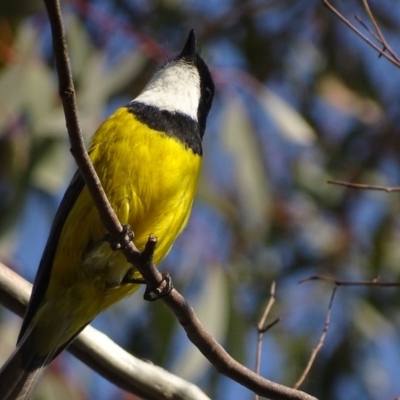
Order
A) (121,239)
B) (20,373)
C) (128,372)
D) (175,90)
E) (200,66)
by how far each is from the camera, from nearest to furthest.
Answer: (121,239) → (128,372) → (20,373) → (175,90) → (200,66)

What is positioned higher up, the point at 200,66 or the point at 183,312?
the point at 200,66

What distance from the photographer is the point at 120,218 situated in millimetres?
2797

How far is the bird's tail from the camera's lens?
287cm

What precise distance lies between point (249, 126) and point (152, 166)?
5.97 feet

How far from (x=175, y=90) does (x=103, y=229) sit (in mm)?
813

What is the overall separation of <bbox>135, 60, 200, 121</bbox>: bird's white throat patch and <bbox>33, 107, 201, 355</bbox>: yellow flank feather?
0.95ft

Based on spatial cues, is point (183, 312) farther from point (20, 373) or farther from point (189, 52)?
point (189, 52)

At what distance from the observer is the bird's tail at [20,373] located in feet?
9.42

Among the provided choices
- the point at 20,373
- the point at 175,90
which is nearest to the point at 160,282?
the point at 20,373

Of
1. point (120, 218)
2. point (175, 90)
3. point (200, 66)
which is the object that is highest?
point (200, 66)

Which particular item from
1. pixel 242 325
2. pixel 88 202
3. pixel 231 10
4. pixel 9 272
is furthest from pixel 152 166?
pixel 231 10

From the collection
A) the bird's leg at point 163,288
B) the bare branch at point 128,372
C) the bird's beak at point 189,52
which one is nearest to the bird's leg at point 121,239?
the bird's leg at point 163,288

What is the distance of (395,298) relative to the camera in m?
4.98

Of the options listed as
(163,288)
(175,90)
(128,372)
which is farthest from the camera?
(175,90)
